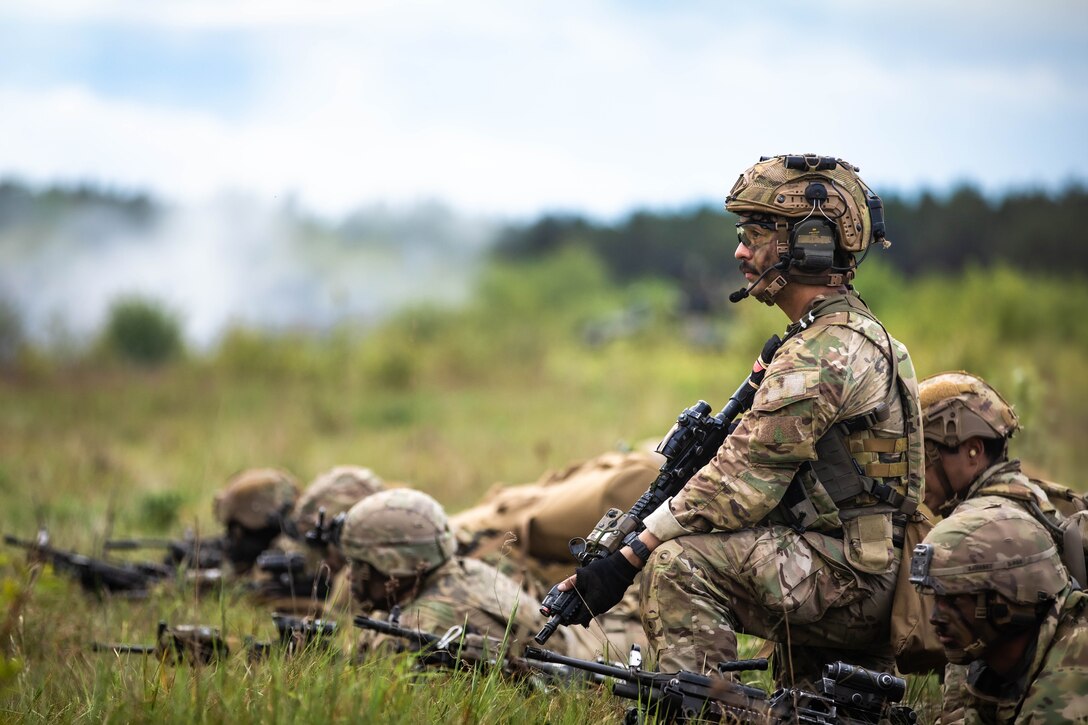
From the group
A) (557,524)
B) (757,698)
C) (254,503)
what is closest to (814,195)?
(757,698)

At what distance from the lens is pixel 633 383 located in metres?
20.8

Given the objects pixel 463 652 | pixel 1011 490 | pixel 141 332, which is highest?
pixel 1011 490

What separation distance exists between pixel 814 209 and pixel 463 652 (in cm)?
222

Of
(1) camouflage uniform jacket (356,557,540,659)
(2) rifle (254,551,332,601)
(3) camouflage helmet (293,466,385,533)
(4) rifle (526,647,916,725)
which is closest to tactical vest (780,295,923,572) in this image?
(4) rifle (526,647,916,725)

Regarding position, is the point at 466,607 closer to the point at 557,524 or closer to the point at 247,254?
the point at 557,524

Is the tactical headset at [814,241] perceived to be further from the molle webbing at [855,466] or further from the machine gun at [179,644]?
the machine gun at [179,644]

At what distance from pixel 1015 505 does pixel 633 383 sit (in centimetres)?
1659

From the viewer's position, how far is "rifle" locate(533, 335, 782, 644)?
14.0 feet

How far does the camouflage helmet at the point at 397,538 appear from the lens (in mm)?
5383

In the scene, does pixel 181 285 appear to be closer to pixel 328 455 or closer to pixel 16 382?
pixel 16 382

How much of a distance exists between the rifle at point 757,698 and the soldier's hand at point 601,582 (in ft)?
0.74

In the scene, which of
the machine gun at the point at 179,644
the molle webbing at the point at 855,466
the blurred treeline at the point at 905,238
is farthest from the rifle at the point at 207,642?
the blurred treeline at the point at 905,238

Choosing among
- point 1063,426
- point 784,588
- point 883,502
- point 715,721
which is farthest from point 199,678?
point 1063,426

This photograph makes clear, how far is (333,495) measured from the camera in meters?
7.02
